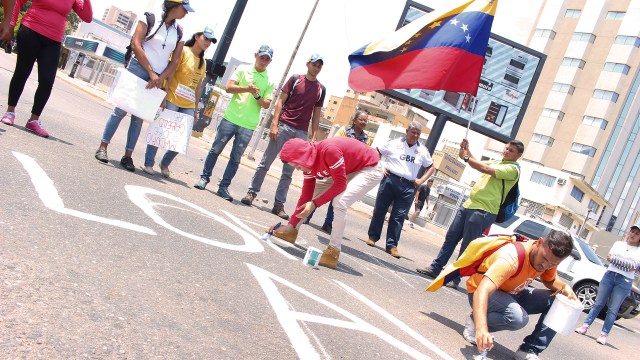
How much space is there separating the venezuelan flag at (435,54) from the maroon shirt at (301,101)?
52 cm

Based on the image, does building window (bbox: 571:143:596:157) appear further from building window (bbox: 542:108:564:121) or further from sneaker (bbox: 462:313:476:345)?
sneaker (bbox: 462:313:476:345)

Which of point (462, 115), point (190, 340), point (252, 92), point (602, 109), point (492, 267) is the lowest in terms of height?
point (190, 340)

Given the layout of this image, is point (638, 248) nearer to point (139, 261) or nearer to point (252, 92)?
point (252, 92)

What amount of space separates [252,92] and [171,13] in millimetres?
1399

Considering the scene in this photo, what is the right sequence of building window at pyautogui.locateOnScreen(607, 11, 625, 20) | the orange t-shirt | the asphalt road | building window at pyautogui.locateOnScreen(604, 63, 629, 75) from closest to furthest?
the asphalt road, the orange t-shirt, building window at pyautogui.locateOnScreen(604, 63, 629, 75), building window at pyautogui.locateOnScreen(607, 11, 625, 20)

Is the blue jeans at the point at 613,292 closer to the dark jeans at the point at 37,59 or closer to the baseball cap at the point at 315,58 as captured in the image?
the baseball cap at the point at 315,58

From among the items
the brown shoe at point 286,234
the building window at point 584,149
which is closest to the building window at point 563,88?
the building window at point 584,149

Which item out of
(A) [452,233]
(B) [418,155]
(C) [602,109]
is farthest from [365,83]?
(C) [602,109]

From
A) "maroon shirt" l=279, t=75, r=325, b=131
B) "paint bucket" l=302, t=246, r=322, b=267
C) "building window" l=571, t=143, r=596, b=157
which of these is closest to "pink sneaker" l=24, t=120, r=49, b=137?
"maroon shirt" l=279, t=75, r=325, b=131

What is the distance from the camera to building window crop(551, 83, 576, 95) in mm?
75812

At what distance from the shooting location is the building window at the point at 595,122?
72.5 metres

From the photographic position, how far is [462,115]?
Answer: 2066cm

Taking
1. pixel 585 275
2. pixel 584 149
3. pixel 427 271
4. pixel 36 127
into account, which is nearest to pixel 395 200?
pixel 427 271

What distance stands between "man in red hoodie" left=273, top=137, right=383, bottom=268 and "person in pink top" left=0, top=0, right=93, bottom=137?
310 centimetres
